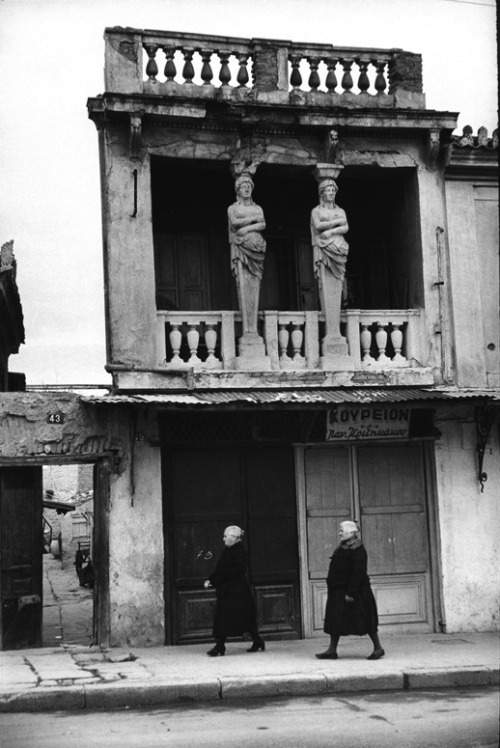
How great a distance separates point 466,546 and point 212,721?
6429 millimetres

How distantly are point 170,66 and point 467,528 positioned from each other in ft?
25.0

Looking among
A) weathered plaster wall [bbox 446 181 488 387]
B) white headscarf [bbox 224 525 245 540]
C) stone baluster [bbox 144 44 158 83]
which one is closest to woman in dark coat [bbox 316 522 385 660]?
white headscarf [bbox 224 525 245 540]

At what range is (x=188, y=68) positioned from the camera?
1470 cm

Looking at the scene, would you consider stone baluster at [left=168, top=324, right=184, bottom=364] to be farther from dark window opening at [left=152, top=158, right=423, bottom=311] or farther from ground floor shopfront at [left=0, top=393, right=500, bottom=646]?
dark window opening at [left=152, top=158, right=423, bottom=311]

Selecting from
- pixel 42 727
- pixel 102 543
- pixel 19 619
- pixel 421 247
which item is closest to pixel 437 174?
pixel 421 247

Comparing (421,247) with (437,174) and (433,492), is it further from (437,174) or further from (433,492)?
(433,492)

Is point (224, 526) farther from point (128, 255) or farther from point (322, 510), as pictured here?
point (128, 255)

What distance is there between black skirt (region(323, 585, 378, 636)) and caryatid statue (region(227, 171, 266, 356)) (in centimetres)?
366

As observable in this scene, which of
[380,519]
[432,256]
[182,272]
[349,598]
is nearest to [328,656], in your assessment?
[349,598]

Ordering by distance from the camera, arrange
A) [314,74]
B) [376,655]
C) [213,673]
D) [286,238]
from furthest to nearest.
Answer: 1. [286,238]
2. [314,74]
3. [376,655]
4. [213,673]

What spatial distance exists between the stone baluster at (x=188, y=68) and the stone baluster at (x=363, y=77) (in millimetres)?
2458

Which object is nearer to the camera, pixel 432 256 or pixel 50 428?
pixel 50 428

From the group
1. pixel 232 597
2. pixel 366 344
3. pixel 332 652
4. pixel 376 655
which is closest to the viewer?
pixel 376 655

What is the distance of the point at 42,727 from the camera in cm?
933
